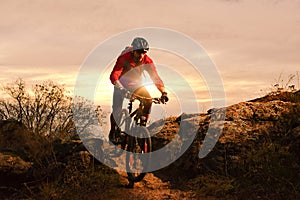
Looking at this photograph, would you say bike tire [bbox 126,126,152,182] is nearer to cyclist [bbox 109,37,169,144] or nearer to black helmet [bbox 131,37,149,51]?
cyclist [bbox 109,37,169,144]

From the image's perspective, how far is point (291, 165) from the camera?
818cm

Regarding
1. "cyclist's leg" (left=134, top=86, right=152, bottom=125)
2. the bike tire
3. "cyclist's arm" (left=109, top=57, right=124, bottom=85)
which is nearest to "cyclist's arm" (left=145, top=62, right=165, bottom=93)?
"cyclist's leg" (left=134, top=86, right=152, bottom=125)

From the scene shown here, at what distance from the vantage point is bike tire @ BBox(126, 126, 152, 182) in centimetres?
883

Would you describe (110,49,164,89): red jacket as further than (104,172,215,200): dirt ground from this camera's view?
Yes

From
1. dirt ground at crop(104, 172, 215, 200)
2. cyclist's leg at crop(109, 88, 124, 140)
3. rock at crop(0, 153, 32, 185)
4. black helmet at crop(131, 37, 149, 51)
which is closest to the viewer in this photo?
dirt ground at crop(104, 172, 215, 200)

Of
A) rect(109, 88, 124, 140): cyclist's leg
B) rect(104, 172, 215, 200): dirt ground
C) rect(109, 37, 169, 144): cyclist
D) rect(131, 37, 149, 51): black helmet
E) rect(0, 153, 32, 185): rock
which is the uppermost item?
rect(131, 37, 149, 51): black helmet

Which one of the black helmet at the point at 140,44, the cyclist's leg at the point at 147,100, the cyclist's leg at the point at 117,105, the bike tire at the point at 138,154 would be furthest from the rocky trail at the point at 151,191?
the black helmet at the point at 140,44

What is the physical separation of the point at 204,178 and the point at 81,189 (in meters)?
2.65

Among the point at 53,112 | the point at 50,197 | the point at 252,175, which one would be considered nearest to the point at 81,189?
the point at 50,197

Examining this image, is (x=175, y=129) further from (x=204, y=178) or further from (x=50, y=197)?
(x=50, y=197)

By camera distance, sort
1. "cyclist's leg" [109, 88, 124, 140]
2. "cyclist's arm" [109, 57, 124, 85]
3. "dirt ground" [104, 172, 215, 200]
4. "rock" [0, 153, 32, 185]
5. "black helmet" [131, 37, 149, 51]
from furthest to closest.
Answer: "rock" [0, 153, 32, 185]
"cyclist's leg" [109, 88, 124, 140]
"black helmet" [131, 37, 149, 51]
"cyclist's arm" [109, 57, 124, 85]
"dirt ground" [104, 172, 215, 200]

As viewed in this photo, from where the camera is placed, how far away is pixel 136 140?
897 centimetres

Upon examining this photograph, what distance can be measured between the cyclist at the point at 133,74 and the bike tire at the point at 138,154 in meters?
0.24

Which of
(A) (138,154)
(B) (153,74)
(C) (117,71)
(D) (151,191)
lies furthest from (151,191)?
(C) (117,71)
